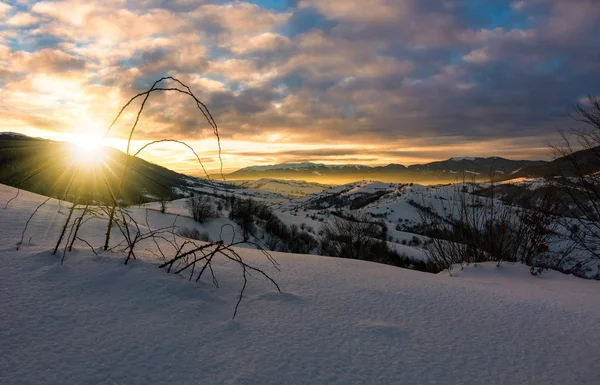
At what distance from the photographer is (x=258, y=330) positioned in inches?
56.1

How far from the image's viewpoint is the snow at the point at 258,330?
1112 mm

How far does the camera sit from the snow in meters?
1.11

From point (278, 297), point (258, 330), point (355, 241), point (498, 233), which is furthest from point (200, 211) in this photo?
point (258, 330)

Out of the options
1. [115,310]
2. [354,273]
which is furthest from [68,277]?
[354,273]

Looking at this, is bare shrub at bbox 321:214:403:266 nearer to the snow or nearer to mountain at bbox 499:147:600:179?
mountain at bbox 499:147:600:179

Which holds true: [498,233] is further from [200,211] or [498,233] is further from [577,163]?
[200,211]

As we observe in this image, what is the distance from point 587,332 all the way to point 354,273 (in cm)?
143

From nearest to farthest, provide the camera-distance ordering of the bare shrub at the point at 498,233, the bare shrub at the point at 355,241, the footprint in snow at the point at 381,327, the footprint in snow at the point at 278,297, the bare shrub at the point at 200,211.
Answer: the footprint in snow at the point at 381,327 < the footprint in snow at the point at 278,297 < the bare shrub at the point at 498,233 < the bare shrub at the point at 355,241 < the bare shrub at the point at 200,211

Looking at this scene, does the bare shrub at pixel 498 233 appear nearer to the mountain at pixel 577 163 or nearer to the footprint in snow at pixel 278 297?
the mountain at pixel 577 163

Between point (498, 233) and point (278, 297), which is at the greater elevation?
point (278, 297)

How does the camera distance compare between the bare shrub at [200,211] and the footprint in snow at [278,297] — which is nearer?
the footprint in snow at [278,297]

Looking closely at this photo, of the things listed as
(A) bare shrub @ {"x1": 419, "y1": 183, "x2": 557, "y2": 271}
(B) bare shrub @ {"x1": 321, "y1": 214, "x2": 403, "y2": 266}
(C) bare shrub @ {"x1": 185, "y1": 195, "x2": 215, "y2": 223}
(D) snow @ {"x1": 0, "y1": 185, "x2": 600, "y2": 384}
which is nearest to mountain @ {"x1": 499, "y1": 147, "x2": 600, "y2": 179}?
(A) bare shrub @ {"x1": 419, "y1": 183, "x2": 557, "y2": 271}

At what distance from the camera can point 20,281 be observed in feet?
4.99

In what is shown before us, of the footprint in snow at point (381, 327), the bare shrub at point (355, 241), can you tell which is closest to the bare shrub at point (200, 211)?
the bare shrub at point (355, 241)
